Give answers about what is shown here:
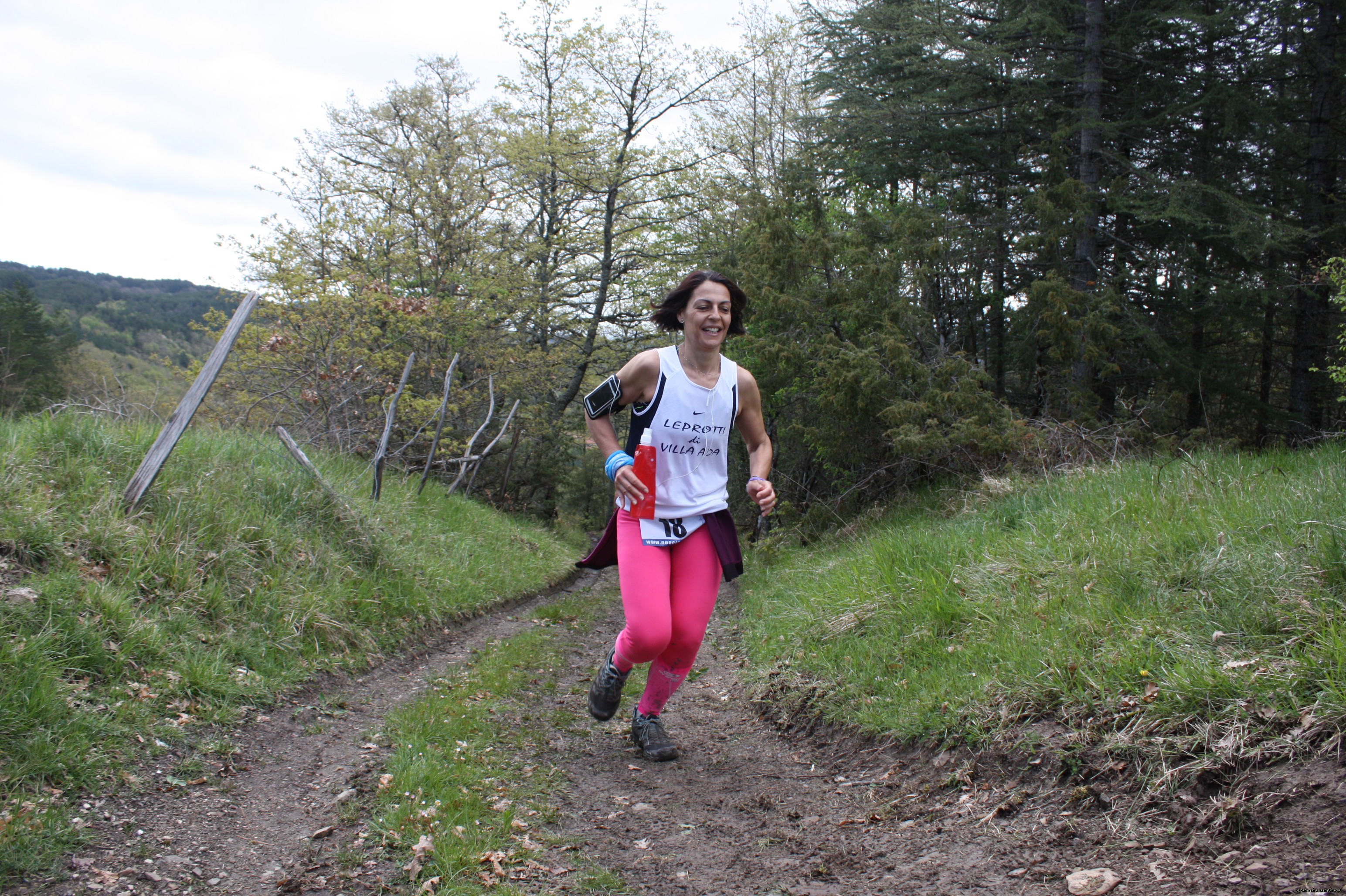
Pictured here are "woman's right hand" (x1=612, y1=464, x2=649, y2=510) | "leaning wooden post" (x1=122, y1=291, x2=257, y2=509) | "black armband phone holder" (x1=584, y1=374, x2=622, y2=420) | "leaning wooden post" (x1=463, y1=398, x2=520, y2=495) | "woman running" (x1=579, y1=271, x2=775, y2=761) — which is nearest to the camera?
"woman's right hand" (x1=612, y1=464, x2=649, y2=510)

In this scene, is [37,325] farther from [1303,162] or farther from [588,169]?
[1303,162]

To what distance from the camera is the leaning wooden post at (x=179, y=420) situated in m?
5.27

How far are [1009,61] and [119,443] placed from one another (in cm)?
1371

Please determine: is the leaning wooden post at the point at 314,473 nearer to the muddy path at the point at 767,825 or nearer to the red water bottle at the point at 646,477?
the muddy path at the point at 767,825

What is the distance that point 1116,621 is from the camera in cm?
352

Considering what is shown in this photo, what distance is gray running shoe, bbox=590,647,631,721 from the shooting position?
4199 mm

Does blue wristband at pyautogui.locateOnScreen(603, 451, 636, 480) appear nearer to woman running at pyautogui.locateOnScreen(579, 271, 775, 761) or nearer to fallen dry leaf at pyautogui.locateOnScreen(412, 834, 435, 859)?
woman running at pyautogui.locateOnScreen(579, 271, 775, 761)

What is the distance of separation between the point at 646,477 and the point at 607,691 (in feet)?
3.93

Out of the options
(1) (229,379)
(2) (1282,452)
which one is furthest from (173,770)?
(1) (229,379)

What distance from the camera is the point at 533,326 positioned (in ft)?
70.0

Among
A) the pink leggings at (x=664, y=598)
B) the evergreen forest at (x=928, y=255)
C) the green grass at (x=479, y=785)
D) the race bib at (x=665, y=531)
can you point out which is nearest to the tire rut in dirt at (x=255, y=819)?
→ the green grass at (x=479, y=785)

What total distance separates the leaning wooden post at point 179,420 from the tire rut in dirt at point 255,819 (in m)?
1.88

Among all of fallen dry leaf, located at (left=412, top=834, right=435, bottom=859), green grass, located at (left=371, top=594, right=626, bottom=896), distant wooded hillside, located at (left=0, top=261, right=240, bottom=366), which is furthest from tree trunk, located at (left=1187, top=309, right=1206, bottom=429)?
distant wooded hillside, located at (left=0, top=261, right=240, bottom=366)

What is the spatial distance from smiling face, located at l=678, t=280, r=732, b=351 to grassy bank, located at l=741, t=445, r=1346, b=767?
2053 mm
